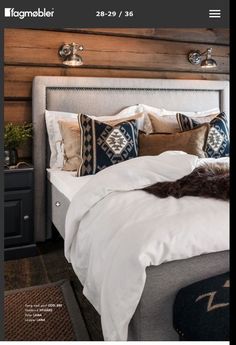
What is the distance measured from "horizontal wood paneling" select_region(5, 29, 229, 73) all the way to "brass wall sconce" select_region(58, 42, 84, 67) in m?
0.04

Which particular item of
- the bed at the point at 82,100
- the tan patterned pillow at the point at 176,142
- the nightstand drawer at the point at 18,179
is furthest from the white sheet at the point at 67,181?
the tan patterned pillow at the point at 176,142

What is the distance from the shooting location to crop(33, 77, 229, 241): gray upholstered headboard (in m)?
2.31

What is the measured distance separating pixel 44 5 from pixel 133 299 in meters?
0.86

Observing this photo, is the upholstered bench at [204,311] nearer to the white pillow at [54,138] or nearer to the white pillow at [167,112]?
the white pillow at [54,138]

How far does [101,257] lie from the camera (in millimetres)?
Answer: 1080

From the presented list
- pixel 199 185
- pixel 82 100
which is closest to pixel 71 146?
pixel 82 100

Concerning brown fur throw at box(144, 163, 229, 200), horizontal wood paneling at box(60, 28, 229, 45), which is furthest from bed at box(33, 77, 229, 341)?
brown fur throw at box(144, 163, 229, 200)

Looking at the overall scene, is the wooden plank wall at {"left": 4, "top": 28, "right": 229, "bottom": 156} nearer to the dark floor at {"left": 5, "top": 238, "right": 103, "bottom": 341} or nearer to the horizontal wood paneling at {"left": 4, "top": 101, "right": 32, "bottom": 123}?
the horizontal wood paneling at {"left": 4, "top": 101, "right": 32, "bottom": 123}

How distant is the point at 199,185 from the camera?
48.8 inches

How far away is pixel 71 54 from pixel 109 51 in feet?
1.15
